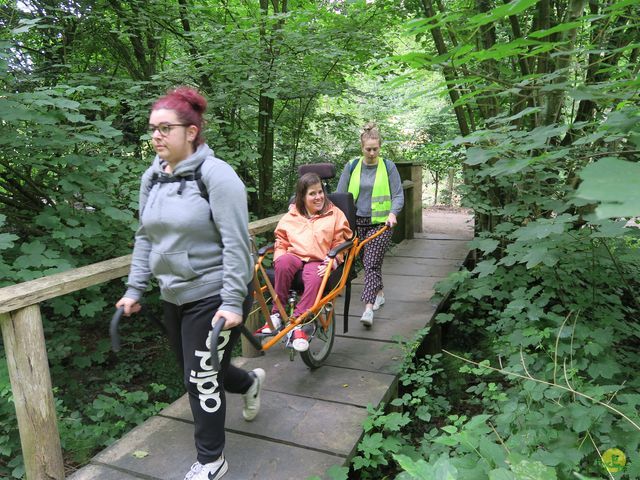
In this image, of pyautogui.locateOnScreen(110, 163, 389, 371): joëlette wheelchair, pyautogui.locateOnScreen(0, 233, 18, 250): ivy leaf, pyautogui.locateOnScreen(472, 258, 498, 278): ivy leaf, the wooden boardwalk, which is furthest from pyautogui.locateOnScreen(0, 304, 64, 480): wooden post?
pyautogui.locateOnScreen(472, 258, 498, 278): ivy leaf

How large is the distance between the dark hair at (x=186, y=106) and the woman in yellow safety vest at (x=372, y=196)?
7.57 feet

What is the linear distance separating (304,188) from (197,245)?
1.53 metres

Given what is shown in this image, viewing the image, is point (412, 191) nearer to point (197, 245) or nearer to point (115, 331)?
point (197, 245)

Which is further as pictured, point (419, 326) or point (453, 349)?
point (453, 349)

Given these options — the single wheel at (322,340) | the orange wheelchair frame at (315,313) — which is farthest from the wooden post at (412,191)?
the single wheel at (322,340)

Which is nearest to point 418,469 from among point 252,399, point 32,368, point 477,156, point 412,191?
point 477,156

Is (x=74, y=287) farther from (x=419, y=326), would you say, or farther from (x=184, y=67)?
(x=184, y=67)

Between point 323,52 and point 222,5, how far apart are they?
2.66m

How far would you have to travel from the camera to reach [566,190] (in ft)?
10.5

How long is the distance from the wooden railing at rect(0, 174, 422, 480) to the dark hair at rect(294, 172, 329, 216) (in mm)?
1620

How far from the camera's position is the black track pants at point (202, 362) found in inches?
81.9

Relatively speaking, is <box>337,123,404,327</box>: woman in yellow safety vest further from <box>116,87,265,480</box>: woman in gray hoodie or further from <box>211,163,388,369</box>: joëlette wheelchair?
<box>116,87,265,480</box>: woman in gray hoodie

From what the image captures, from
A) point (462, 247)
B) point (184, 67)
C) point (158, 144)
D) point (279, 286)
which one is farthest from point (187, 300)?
point (462, 247)

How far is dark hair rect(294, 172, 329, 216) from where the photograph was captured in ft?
11.3
